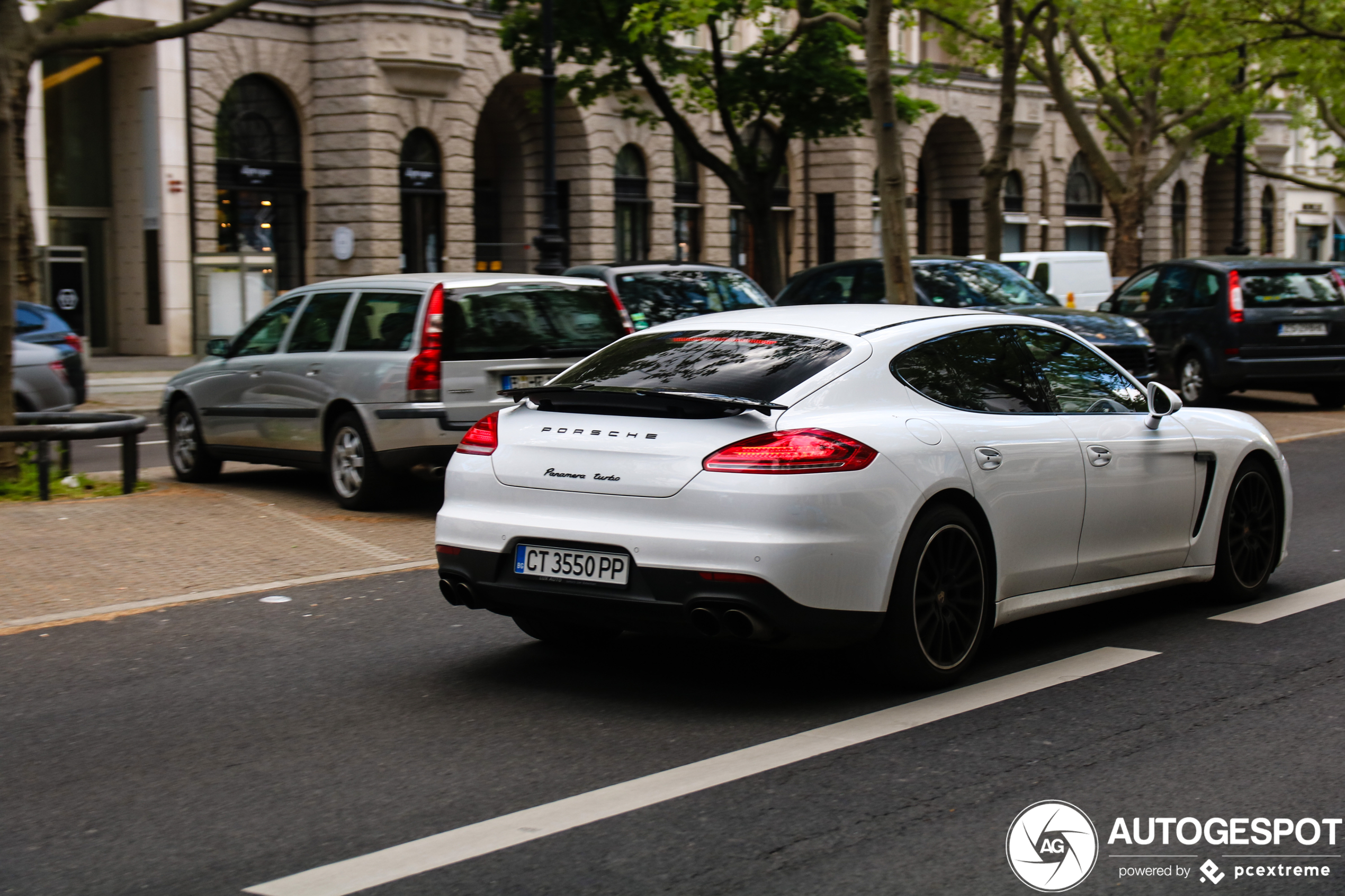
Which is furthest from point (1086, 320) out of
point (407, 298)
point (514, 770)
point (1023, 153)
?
point (1023, 153)

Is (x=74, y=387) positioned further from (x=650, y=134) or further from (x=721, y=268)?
(x=650, y=134)

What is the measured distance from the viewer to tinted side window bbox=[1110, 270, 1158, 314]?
19297 mm

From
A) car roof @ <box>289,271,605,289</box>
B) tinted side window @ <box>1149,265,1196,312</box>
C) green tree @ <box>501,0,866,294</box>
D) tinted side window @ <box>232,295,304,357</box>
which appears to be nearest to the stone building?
green tree @ <box>501,0,866,294</box>

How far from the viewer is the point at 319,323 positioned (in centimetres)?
1130

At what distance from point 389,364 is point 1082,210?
4642 cm

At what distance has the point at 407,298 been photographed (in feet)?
34.7

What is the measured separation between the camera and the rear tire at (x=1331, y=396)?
19188 mm

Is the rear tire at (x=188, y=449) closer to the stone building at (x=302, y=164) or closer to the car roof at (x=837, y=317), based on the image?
the car roof at (x=837, y=317)

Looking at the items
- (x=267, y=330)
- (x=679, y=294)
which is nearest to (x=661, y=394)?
(x=267, y=330)

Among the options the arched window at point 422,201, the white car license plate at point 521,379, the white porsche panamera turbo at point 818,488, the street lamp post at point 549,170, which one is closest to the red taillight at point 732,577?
the white porsche panamera turbo at point 818,488

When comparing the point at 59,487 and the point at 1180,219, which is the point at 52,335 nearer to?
the point at 59,487

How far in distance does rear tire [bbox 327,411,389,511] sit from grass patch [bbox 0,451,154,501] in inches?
60.8

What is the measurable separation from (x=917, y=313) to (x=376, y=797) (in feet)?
9.89

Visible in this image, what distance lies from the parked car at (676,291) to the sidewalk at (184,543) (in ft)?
12.8
